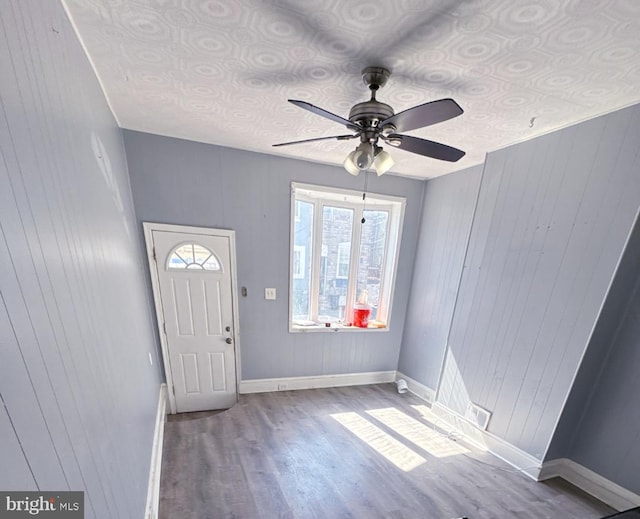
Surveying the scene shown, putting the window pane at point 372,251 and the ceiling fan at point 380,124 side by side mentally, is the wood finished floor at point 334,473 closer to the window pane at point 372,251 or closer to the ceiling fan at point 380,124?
→ the window pane at point 372,251

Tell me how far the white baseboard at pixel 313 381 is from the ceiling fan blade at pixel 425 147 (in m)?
2.84

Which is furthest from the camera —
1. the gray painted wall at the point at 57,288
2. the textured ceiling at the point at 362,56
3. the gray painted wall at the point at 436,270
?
the gray painted wall at the point at 436,270

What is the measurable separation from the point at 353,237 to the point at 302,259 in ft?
2.40

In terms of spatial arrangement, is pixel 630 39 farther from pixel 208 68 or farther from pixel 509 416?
pixel 509 416

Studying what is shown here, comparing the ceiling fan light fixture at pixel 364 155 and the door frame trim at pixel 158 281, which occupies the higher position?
the ceiling fan light fixture at pixel 364 155

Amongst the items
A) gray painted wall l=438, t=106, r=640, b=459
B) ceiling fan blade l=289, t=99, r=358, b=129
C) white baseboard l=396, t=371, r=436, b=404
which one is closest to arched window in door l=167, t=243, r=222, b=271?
ceiling fan blade l=289, t=99, r=358, b=129

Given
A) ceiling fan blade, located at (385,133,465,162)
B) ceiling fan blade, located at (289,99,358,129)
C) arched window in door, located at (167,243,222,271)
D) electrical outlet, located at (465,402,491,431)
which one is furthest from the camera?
arched window in door, located at (167,243,222,271)

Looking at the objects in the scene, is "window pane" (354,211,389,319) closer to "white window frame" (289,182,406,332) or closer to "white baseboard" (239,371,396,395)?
"white window frame" (289,182,406,332)

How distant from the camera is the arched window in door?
2534 mm

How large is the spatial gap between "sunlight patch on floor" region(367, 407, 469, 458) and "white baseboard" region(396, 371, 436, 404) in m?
0.41

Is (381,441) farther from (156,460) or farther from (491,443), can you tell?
(156,460)

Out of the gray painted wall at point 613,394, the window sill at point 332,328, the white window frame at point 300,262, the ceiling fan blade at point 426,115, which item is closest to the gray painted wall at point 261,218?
the window sill at point 332,328

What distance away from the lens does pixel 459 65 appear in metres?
1.30

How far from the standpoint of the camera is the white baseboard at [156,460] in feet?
5.01
